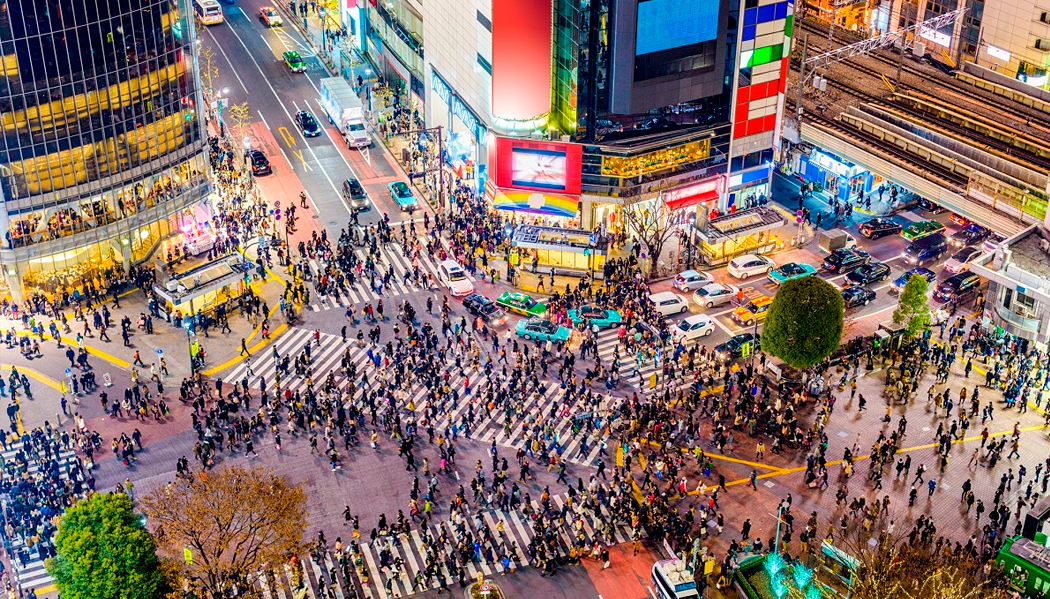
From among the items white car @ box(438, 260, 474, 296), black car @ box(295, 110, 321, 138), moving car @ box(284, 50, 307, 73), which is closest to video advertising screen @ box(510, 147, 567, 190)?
white car @ box(438, 260, 474, 296)

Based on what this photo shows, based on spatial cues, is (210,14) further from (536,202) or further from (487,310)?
(487,310)

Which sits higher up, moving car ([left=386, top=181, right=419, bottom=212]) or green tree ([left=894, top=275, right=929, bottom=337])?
green tree ([left=894, top=275, right=929, bottom=337])

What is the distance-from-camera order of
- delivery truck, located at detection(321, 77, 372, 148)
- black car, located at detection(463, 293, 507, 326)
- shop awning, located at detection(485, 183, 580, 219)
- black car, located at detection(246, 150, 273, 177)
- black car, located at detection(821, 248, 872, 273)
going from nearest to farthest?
1. black car, located at detection(463, 293, 507, 326)
2. black car, located at detection(821, 248, 872, 273)
3. shop awning, located at detection(485, 183, 580, 219)
4. black car, located at detection(246, 150, 273, 177)
5. delivery truck, located at detection(321, 77, 372, 148)

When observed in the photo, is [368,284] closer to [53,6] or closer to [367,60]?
[53,6]

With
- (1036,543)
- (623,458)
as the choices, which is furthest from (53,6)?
(1036,543)

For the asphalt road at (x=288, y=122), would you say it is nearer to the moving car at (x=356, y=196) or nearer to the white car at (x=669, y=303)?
the moving car at (x=356, y=196)

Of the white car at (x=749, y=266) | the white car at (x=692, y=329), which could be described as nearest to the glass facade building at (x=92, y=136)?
the white car at (x=692, y=329)

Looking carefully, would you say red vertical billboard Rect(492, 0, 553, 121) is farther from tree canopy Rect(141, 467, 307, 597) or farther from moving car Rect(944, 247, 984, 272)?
tree canopy Rect(141, 467, 307, 597)
